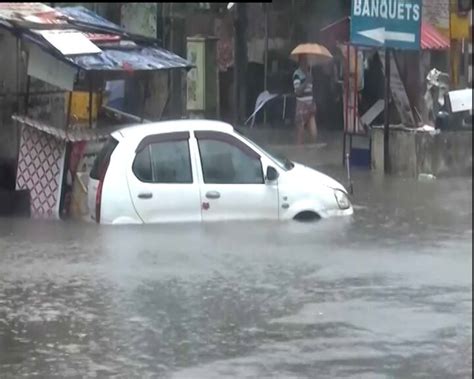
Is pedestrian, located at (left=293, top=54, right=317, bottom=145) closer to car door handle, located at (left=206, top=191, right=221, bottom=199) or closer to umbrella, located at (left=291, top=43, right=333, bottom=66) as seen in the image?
umbrella, located at (left=291, top=43, right=333, bottom=66)

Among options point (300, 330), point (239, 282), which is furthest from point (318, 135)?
point (300, 330)

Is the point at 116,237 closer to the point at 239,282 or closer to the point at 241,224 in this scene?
the point at 241,224

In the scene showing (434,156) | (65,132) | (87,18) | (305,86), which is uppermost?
(87,18)

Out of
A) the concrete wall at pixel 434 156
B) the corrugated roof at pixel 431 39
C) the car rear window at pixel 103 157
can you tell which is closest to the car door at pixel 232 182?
the car rear window at pixel 103 157

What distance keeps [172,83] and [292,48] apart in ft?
7.04

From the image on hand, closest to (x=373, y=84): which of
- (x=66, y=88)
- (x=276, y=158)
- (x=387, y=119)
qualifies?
(x=387, y=119)

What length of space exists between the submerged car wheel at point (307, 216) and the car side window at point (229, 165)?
0.41 m

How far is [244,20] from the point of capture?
15125 mm

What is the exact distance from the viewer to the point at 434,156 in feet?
37.4

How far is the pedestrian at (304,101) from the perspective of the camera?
1364cm

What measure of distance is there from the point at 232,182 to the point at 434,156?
2433 mm

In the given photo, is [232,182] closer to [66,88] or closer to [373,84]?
[66,88]

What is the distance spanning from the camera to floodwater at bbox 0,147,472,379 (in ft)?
19.8

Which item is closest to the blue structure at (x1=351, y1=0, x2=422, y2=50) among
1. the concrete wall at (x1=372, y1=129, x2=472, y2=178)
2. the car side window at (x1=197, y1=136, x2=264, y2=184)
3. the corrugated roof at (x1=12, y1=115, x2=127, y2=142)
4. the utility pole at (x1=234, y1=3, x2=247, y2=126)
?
the concrete wall at (x1=372, y1=129, x2=472, y2=178)
